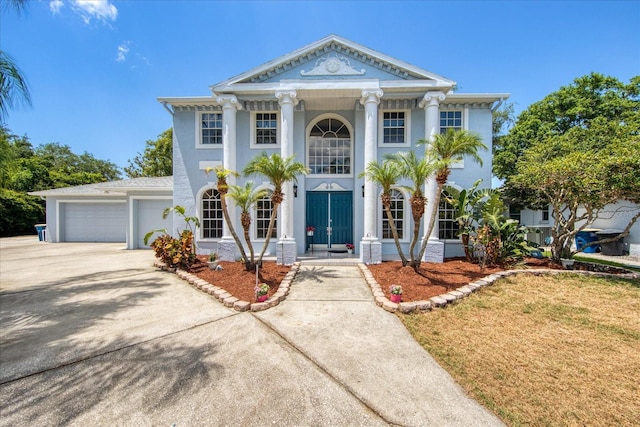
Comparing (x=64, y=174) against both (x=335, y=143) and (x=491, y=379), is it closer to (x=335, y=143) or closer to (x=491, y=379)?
(x=335, y=143)

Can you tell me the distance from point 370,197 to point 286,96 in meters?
4.86

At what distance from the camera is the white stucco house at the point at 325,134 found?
918 centimetres

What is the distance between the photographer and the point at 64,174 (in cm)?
2722

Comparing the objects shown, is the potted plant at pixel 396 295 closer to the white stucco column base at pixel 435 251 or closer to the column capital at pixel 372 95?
the white stucco column base at pixel 435 251

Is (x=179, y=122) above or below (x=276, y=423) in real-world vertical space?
above

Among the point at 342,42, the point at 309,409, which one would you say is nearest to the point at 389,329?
the point at 309,409

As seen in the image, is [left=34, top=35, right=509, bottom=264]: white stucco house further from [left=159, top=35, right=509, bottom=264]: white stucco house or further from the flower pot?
the flower pot

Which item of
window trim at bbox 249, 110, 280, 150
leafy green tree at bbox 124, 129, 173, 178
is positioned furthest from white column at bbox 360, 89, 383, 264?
leafy green tree at bbox 124, 129, 173, 178

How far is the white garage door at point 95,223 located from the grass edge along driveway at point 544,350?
18.1m

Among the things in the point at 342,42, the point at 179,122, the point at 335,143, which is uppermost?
the point at 342,42

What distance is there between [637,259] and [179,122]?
21.4m

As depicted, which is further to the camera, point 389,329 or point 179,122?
point 179,122

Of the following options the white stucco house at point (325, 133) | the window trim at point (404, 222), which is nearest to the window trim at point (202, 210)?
the white stucco house at point (325, 133)

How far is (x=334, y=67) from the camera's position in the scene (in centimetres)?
951
